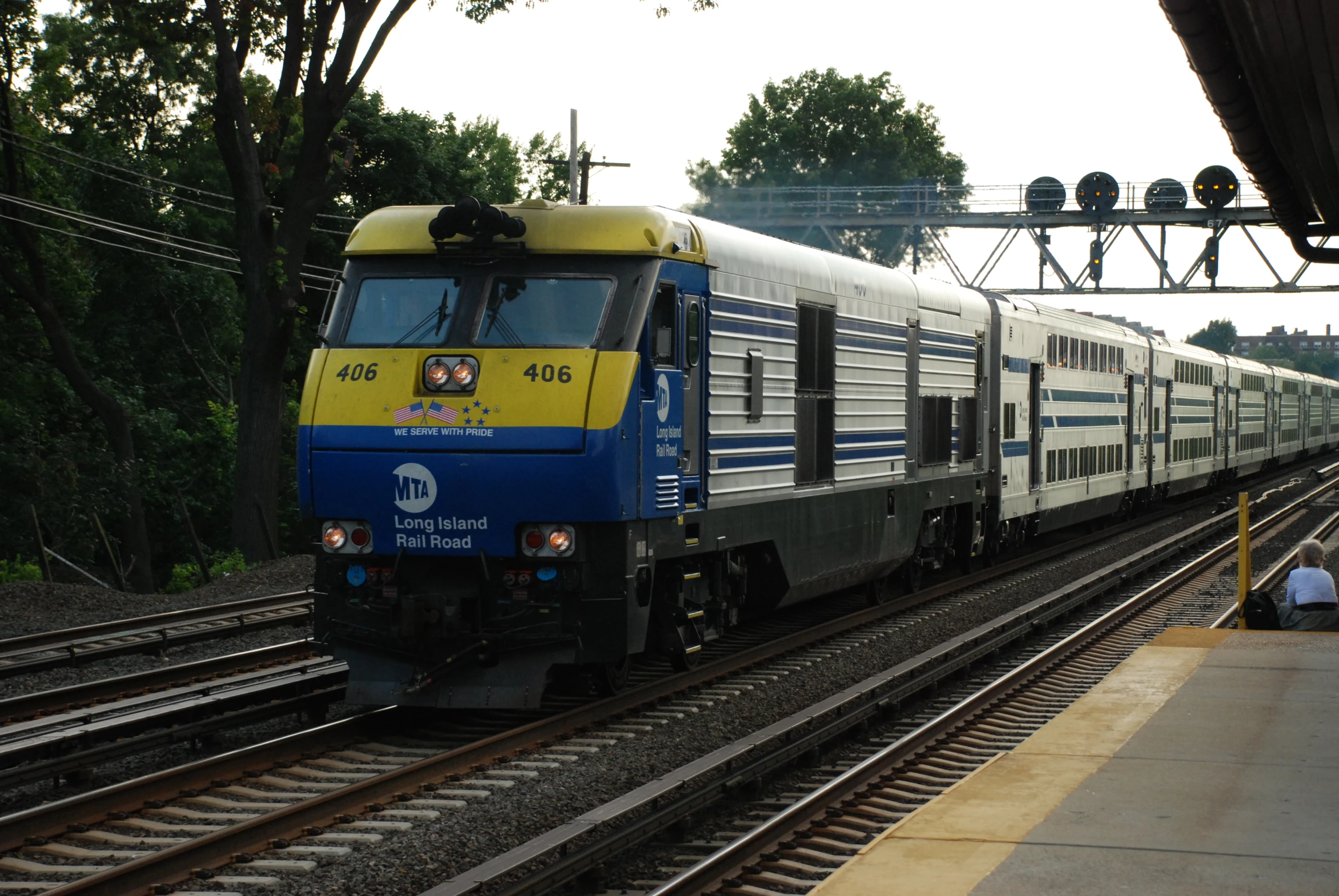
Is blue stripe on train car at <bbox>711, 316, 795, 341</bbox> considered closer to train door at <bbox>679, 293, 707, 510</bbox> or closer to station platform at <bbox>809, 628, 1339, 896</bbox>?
train door at <bbox>679, 293, 707, 510</bbox>

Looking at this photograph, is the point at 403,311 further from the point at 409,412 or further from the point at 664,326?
the point at 664,326

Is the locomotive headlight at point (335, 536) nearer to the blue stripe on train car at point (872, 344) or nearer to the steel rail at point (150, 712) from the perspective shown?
the steel rail at point (150, 712)

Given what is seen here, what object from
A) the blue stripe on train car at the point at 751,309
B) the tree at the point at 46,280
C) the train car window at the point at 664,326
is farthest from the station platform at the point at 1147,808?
the tree at the point at 46,280

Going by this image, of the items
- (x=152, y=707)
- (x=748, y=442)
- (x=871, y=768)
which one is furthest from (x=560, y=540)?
(x=152, y=707)

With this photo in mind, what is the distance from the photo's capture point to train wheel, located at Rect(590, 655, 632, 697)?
1035 centimetres

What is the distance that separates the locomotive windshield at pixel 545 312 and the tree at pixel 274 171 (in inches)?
573

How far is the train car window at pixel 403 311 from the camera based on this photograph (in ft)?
32.4

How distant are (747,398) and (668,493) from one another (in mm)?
1707

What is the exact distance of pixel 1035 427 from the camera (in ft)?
70.6

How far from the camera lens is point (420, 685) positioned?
940 cm

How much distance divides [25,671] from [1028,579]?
39.7ft

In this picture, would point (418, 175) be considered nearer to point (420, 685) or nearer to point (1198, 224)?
point (1198, 224)

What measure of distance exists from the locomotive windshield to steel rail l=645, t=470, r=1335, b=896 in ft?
10.7

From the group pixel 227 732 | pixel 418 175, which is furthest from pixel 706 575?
pixel 418 175
